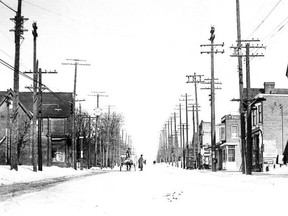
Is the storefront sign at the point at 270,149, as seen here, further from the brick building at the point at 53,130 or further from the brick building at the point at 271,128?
the brick building at the point at 53,130

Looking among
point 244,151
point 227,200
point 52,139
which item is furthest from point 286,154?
point 227,200

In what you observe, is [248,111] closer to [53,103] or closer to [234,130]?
[234,130]

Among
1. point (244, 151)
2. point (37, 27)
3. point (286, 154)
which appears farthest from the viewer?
point (286, 154)

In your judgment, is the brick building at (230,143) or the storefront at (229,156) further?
the brick building at (230,143)

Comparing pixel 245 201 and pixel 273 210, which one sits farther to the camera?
pixel 245 201

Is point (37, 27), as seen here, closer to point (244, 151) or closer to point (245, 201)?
point (244, 151)

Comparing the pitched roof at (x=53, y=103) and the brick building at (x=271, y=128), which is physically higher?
the pitched roof at (x=53, y=103)

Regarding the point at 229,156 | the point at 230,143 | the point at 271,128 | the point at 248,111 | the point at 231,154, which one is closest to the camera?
the point at 248,111

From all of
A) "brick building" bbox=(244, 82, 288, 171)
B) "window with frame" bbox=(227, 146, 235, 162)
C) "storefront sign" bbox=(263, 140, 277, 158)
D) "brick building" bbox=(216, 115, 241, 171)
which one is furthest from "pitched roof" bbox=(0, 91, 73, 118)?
"storefront sign" bbox=(263, 140, 277, 158)

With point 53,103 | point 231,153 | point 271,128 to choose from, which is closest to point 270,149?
point 271,128

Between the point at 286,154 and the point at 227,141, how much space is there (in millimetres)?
24626

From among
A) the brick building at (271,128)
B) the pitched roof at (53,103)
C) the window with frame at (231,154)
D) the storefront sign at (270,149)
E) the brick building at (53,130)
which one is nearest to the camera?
the storefront sign at (270,149)

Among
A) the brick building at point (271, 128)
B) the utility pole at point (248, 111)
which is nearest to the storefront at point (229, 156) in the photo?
the brick building at point (271, 128)

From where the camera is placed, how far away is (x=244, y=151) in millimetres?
37875
